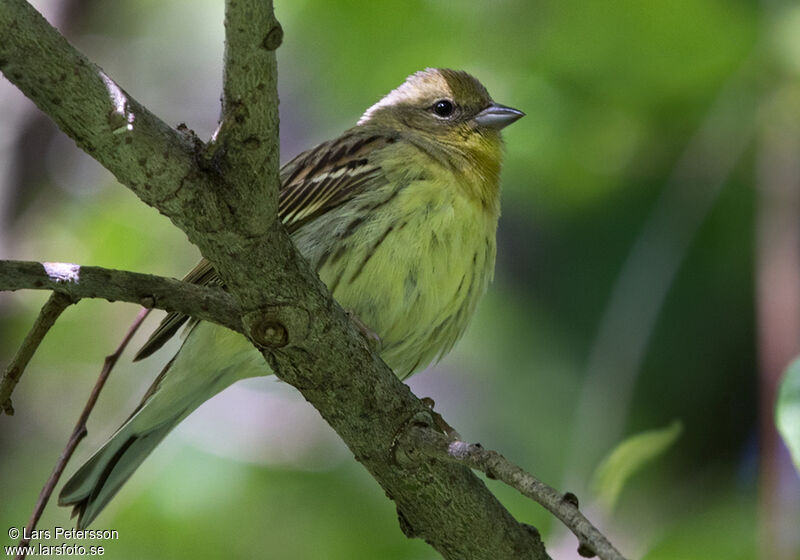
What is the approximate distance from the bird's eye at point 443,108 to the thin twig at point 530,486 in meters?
2.95

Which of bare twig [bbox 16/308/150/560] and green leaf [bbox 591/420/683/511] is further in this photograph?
green leaf [bbox 591/420/683/511]

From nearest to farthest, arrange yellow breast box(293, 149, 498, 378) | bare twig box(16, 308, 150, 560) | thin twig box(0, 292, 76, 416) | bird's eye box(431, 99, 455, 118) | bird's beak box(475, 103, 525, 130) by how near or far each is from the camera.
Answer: thin twig box(0, 292, 76, 416)
bare twig box(16, 308, 150, 560)
yellow breast box(293, 149, 498, 378)
bird's beak box(475, 103, 525, 130)
bird's eye box(431, 99, 455, 118)

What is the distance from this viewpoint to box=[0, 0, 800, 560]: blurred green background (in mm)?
5703

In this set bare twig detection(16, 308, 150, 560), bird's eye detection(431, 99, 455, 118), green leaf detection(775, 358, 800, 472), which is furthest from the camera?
bird's eye detection(431, 99, 455, 118)

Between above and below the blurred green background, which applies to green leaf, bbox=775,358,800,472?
below

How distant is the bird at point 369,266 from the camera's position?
442 cm

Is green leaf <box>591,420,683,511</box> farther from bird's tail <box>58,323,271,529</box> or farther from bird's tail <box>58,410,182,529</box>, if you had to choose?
bird's tail <box>58,410,182,529</box>

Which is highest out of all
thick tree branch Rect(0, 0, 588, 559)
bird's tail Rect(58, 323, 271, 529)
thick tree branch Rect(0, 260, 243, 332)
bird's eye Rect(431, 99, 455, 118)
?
bird's eye Rect(431, 99, 455, 118)

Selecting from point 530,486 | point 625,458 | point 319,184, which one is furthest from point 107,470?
point 530,486

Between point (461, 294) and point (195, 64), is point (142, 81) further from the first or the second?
point (461, 294)

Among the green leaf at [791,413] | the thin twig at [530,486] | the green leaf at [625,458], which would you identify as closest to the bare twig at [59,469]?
the thin twig at [530,486]

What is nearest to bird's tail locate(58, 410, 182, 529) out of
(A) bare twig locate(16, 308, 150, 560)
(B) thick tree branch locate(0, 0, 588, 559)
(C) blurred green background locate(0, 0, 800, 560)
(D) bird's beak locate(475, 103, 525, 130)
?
(C) blurred green background locate(0, 0, 800, 560)

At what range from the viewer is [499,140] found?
5.61 metres

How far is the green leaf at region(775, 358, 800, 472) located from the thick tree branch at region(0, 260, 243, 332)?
1.64m
